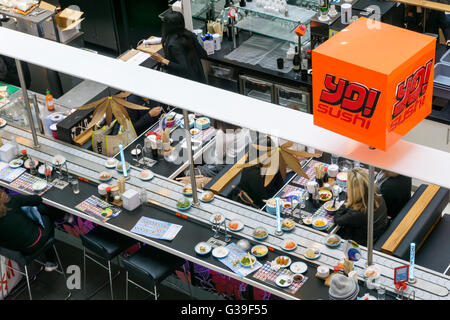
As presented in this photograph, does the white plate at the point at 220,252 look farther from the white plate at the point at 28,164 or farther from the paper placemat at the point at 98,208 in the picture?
the white plate at the point at 28,164

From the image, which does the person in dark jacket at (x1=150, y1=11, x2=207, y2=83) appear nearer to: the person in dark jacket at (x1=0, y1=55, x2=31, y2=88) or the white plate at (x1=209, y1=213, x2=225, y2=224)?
the person in dark jacket at (x1=0, y1=55, x2=31, y2=88)

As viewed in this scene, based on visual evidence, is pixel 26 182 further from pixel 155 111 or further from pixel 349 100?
pixel 349 100

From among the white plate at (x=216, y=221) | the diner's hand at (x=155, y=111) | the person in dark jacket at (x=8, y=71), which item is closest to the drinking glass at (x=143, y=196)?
the white plate at (x=216, y=221)

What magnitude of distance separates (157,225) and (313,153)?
3.98 feet

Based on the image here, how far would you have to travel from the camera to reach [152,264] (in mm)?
A: 5188

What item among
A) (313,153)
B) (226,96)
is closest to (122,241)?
(313,153)

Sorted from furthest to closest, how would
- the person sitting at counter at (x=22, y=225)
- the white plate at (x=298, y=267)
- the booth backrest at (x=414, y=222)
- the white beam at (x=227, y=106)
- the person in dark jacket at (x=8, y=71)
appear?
1. the person in dark jacket at (x=8, y=71)
2. the person sitting at counter at (x=22, y=225)
3. the booth backrest at (x=414, y=222)
4. the white plate at (x=298, y=267)
5. the white beam at (x=227, y=106)

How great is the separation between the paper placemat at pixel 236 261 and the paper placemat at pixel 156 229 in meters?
0.42

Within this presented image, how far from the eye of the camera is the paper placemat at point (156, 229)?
511 centimetres

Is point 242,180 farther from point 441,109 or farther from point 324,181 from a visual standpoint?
point 441,109

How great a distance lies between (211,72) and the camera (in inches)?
349

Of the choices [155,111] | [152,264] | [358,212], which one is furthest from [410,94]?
[155,111]

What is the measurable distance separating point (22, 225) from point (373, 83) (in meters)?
3.13

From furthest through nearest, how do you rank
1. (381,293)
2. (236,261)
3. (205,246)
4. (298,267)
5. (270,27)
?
(270,27) → (205,246) → (236,261) → (298,267) → (381,293)
